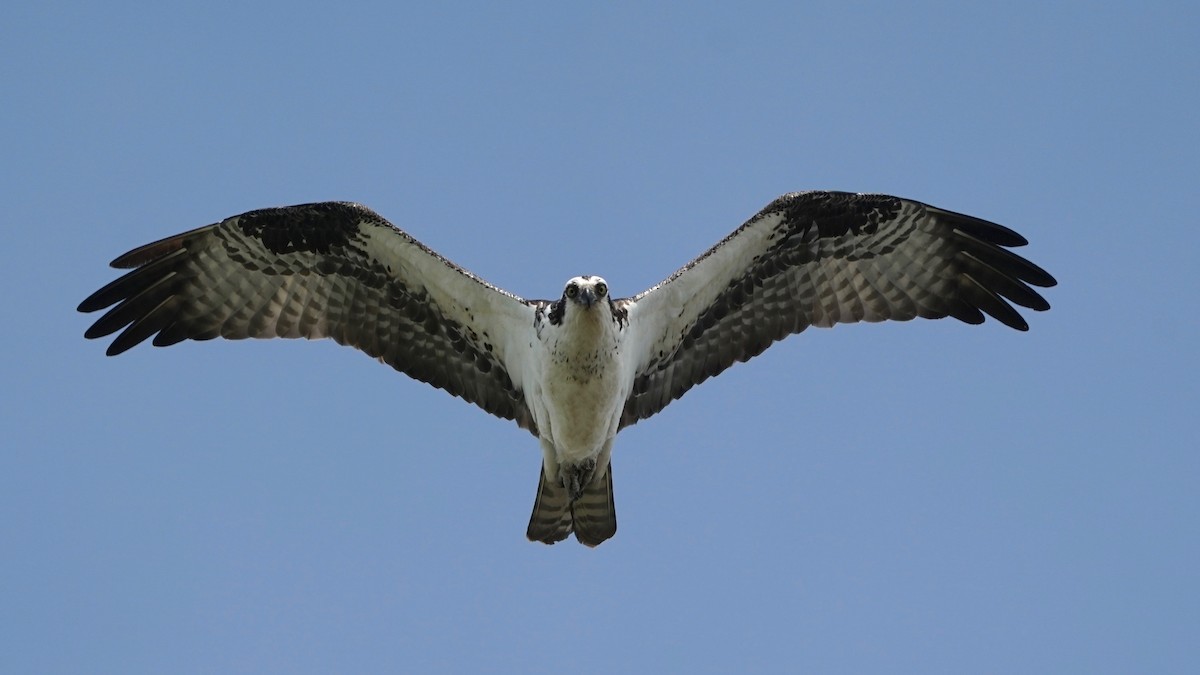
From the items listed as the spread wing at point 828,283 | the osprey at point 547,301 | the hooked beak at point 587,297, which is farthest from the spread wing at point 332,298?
the spread wing at point 828,283

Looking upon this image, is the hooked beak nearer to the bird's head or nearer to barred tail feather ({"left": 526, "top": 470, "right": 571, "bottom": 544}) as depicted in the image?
the bird's head

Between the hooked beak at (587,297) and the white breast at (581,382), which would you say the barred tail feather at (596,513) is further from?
the hooked beak at (587,297)

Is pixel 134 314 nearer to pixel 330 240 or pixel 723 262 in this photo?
pixel 330 240

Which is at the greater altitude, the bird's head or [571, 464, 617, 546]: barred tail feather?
the bird's head

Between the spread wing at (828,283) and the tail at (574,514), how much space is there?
0.70m

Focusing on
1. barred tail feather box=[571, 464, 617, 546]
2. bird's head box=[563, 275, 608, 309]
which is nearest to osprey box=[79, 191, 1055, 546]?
barred tail feather box=[571, 464, 617, 546]

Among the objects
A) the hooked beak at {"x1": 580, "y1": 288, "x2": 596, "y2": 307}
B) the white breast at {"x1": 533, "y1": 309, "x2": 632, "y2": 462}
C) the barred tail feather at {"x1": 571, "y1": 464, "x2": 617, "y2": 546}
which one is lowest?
the barred tail feather at {"x1": 571, "y1": 464, "x2": 617, "y2": 546}

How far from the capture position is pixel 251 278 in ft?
34.8

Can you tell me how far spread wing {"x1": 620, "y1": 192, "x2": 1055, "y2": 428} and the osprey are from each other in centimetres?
1

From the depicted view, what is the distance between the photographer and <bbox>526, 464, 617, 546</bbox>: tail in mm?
10383

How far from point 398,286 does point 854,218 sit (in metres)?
3.89

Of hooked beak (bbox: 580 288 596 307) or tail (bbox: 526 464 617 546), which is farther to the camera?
tail (bbox: 526 464 617 546)

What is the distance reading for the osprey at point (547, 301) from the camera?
10258mm

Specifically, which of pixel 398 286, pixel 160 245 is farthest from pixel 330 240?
pixel 160 245
